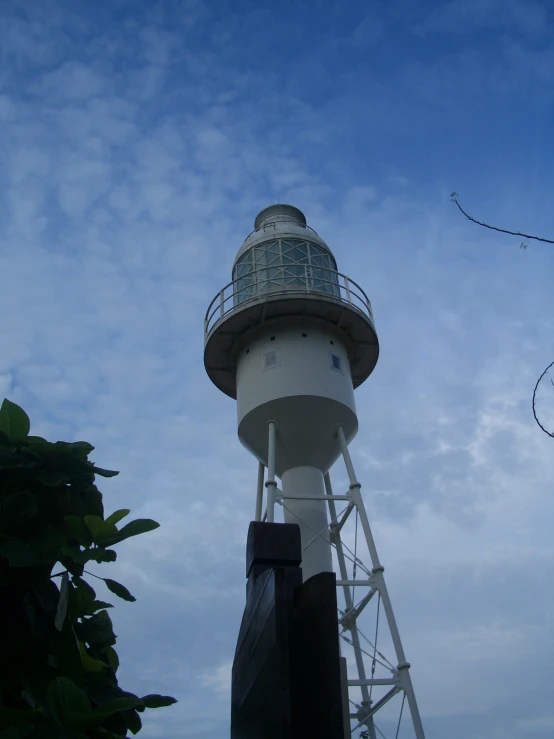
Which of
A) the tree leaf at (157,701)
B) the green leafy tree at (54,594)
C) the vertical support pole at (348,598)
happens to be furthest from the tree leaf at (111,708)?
the vertical support pole at (348,598)

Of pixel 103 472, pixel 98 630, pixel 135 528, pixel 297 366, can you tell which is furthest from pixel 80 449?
pixel 297 366

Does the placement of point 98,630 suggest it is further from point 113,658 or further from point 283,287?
point 283,287

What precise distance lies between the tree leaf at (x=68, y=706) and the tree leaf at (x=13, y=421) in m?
1.05

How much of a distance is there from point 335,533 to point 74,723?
12863mm

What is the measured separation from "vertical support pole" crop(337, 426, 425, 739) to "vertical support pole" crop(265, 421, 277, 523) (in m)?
1.49

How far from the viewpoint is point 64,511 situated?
7.91ft

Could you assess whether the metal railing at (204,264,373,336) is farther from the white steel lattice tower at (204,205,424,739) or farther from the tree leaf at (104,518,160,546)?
the tree leaf at (104,518,160,546)

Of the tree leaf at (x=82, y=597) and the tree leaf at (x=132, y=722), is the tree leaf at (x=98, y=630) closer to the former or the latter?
the tree leaf at (x=82, y=597)

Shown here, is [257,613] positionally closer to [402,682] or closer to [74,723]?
[74,723]

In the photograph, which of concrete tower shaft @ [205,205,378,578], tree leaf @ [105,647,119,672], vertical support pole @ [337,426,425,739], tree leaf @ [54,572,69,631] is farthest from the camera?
concrete tower shaft @ [205,205,378,578]

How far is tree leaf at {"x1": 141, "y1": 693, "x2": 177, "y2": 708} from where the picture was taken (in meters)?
2.23

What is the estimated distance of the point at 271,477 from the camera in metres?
12.6

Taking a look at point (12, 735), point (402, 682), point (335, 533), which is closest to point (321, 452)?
point (335, 533)

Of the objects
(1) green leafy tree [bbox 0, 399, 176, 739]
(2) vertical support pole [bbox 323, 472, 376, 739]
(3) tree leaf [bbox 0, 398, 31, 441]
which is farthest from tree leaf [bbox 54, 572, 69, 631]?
(2) vertical support pole [bbox 323, 472, 376, 739]
